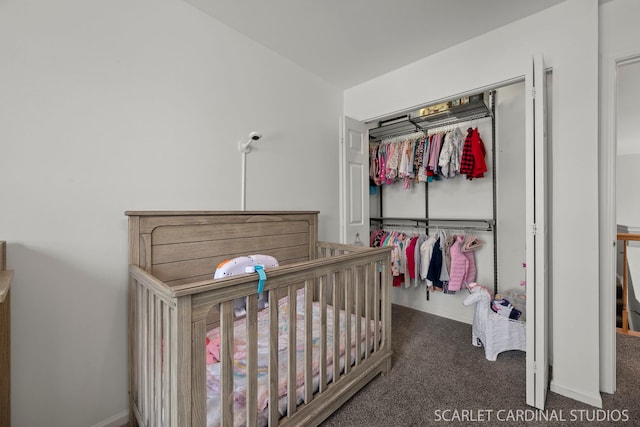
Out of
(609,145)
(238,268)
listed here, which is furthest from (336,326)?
(609,145)

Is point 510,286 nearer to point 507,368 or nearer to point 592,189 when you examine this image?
point 507,368

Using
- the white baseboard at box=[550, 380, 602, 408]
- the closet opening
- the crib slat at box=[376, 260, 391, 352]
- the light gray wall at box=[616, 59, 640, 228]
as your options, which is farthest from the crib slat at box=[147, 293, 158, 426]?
the light gray wall at box=[616, 59, 640, 228]

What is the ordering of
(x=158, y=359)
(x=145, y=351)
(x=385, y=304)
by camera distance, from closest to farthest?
1. (x=158, y=359)
2. (x=145, y=351)
3. (x=385, y=304)

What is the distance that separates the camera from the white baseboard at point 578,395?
157 centimetres

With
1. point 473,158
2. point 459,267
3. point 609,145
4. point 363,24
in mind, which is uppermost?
point 363,24

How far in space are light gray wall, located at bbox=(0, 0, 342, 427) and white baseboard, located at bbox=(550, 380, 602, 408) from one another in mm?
2407

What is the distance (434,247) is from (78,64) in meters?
2.91

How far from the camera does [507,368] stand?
1.97 metres

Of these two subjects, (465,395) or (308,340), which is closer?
(308,340)

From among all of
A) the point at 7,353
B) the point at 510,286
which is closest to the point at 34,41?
the point at 7,353

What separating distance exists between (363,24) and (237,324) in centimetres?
215

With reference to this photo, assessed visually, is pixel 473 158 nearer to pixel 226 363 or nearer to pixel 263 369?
pixel 263 369

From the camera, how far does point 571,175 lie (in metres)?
1.67

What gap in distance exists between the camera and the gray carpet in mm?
1480
